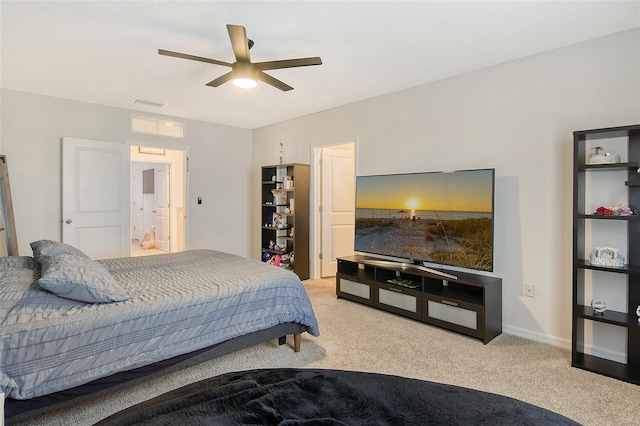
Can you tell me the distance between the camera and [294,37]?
2770 millimetres

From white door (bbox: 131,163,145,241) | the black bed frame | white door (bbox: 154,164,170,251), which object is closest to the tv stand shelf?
the black bed frame

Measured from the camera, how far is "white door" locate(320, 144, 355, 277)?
17.2 feet

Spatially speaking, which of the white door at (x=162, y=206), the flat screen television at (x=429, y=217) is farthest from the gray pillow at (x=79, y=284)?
the white door at (x=162, y=206)

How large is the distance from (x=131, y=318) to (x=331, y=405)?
58.6 inches

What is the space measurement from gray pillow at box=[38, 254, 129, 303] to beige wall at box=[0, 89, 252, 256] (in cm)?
285

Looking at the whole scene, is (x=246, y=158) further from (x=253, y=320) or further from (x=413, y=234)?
(x=253, y=320)

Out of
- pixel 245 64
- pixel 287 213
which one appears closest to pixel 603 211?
pixel 245 64

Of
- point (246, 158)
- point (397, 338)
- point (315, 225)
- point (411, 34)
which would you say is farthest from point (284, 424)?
point (246, 158)

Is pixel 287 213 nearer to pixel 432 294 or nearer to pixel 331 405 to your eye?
pixel 432 294

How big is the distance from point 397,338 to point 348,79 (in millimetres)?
2655

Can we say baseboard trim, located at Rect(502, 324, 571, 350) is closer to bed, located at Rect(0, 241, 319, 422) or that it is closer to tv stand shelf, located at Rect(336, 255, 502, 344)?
tv stand shelf, located at Rect(336, 255, 502, 344)

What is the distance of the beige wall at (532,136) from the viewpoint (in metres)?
2.71

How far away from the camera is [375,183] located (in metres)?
4.07

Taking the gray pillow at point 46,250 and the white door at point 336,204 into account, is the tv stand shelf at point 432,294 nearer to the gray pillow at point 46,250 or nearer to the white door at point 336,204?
the white door at point 336,204
